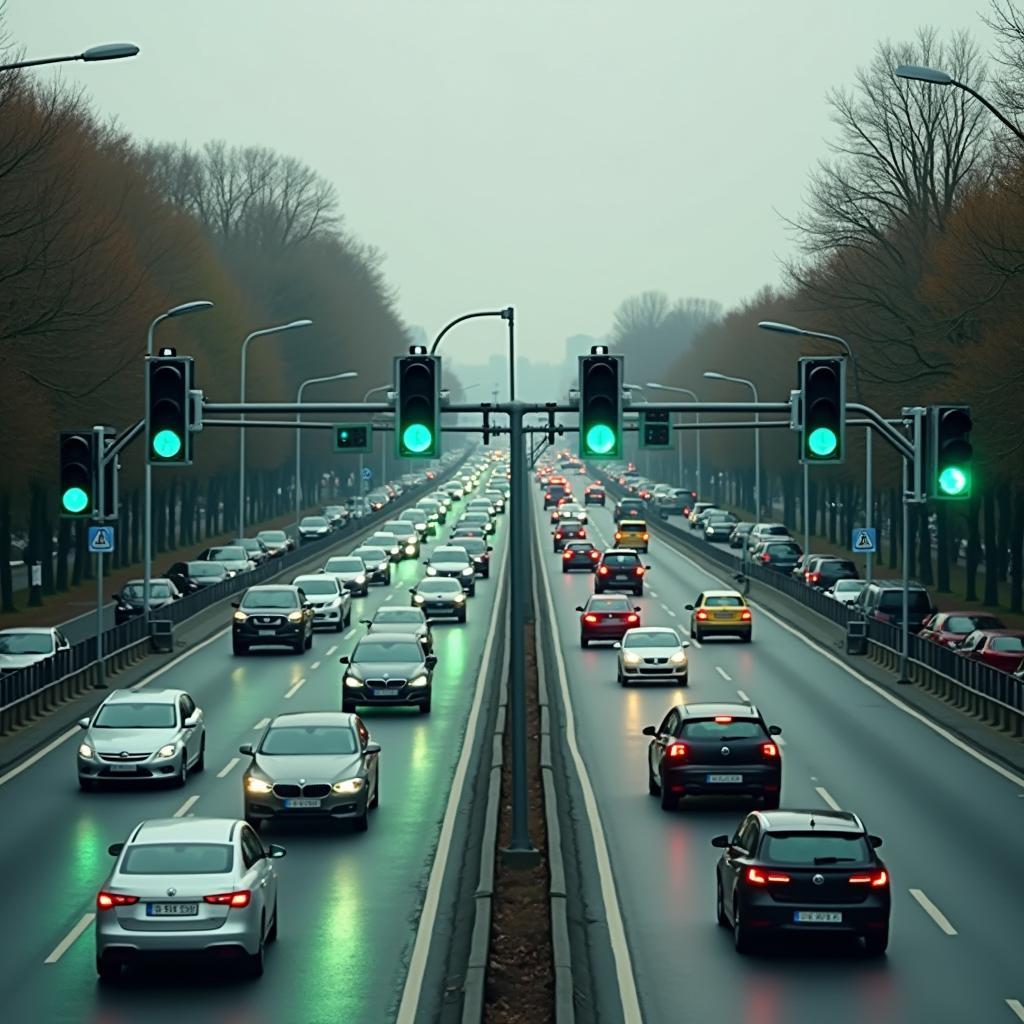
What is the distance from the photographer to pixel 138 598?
68500 mm

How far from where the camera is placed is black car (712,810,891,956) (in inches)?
783

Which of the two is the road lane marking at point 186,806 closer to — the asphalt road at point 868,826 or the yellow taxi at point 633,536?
the asphalt road at point 868,826

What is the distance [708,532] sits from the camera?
121875 millimetres

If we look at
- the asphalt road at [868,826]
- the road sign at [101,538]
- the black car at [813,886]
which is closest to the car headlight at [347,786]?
the asphalt road at [868,826]

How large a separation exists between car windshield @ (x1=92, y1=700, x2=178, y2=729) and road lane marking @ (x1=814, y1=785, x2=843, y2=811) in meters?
9.47

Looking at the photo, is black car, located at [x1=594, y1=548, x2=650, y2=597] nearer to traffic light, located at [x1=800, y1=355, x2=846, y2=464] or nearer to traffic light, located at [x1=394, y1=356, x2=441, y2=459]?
traffic light, located at [x1=800, y1=355, x2=846, y2=464]

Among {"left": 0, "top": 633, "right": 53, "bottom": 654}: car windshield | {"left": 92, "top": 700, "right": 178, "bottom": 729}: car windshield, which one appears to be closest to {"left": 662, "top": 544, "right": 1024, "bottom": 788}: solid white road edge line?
{"left": 92, "top": 700, "right": 178, "bottom": 729}: car windshield

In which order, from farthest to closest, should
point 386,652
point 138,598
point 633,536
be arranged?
point 633,536 → point 138,598 → point 386,652

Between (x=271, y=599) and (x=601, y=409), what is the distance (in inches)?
1455

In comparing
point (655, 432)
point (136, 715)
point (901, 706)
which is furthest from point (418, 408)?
point (901, 706)

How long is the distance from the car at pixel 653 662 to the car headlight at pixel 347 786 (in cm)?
2122

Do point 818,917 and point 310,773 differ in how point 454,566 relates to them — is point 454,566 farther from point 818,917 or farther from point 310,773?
point 818,917

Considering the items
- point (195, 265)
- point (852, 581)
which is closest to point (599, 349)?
point (852, 581)

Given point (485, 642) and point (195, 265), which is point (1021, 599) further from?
point (195, 265)
